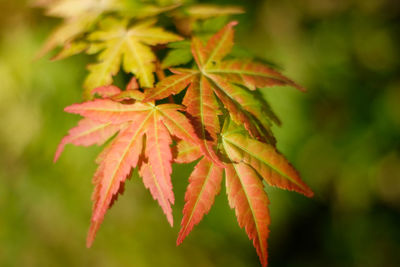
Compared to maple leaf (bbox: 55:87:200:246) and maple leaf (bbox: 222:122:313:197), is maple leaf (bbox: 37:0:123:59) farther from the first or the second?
maple leaf (bbox: 222:122:313:197)

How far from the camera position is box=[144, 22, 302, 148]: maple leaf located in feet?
2.23

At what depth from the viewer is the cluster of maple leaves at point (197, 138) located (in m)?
0.66

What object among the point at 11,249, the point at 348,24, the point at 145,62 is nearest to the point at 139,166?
the point at 145,62

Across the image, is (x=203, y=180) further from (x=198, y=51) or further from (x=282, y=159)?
(x=198, y=51)

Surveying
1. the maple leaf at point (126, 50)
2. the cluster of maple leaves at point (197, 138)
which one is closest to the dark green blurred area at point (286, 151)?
the maple leaf at point (126, 50)

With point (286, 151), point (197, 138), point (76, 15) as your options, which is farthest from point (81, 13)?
point (286, 151)

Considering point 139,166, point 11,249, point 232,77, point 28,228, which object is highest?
point 232,77

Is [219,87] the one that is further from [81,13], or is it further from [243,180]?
[81,13]

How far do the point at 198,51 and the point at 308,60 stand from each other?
1.23m

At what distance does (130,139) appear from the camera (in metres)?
0.72

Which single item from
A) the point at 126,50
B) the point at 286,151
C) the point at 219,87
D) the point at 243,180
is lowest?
the point at 286,151

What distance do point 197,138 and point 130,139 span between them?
0.61 ft

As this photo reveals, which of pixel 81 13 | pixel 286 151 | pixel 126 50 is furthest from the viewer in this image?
pixel 286 151

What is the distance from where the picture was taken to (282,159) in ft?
2.28
